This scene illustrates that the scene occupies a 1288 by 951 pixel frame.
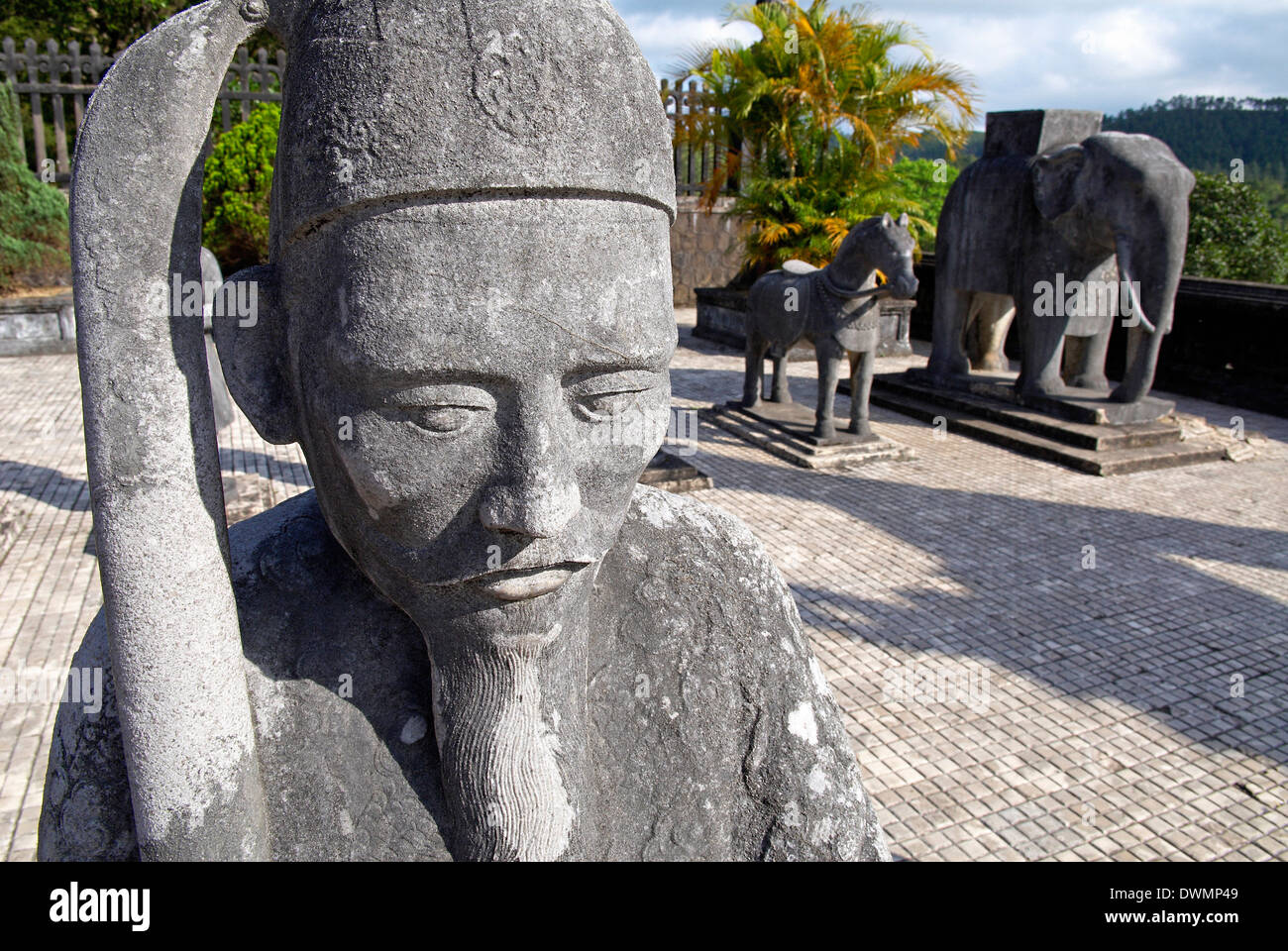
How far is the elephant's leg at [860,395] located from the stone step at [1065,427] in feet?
4.76

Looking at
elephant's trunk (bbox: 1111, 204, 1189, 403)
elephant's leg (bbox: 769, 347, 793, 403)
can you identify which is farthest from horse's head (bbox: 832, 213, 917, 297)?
elephant's trunk (bbox: 1111, 204, 1189, 403)

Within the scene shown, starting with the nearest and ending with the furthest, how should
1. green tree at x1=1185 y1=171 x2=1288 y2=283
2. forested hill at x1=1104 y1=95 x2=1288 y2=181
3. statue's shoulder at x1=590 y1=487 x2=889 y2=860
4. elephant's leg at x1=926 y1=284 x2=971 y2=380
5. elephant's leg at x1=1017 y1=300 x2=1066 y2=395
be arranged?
statue's shoulder at x1=590 y1=487 x2=889 y2=860, elephant's leg at x1=1017 y1=300 x2=1066 y2=395, elephant's leg at x1=926 y1=284 x2=971 y2=380, green tree at x1=1185 y1=171 x2=1288 y2=283, forested hill at x1=1104 y1=95 x2=1288 y2=181

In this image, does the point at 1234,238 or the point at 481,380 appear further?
the point at 1234,238

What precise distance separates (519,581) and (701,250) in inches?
596

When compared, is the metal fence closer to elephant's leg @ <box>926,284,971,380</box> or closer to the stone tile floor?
elephant's leg @ <box>926,284,971,380</box>

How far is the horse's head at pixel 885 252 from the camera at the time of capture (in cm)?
718

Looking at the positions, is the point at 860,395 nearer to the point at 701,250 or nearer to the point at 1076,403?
the point at 1076,403

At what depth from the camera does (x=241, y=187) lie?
13211 mm

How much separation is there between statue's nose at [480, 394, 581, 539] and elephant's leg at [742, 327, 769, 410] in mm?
7625

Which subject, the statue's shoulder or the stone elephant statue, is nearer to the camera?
the statue's shoulder

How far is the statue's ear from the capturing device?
1425 mm

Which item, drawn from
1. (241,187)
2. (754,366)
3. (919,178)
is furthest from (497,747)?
(919,178)

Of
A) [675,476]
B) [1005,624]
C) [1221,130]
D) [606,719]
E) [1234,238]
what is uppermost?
[1221,130]

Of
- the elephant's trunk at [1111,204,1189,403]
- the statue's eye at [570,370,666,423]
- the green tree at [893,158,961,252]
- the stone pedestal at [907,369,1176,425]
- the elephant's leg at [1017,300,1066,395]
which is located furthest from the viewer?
the green tree at [893,158,961,252]
